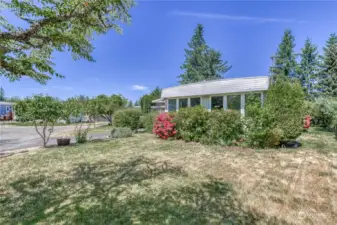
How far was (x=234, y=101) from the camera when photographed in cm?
1209

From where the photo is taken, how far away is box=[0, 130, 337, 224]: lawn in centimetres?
283

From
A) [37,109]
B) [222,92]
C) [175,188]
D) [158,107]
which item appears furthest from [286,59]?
[37,109]

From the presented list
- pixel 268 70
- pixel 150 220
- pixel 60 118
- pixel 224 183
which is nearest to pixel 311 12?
pixel 224 183

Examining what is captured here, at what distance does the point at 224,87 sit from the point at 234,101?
1.10m

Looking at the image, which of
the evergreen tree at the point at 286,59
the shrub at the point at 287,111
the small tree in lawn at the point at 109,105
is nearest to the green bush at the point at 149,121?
the shrub at the point at 287,111

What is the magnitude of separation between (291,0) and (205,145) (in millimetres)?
7514

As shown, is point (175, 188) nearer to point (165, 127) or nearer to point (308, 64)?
point (165, 127)

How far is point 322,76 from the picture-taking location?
19.8m

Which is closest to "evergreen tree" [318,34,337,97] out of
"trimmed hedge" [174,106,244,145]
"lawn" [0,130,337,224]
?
"lawn" [0,130,337,224]

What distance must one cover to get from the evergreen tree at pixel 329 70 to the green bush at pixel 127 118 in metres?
A: 18.7

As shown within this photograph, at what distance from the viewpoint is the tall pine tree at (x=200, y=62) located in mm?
32469

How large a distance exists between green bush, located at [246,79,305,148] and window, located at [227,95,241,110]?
459 centimetres

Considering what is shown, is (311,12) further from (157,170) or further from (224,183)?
(157,170)

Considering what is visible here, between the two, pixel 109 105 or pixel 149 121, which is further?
pixel 109 105
